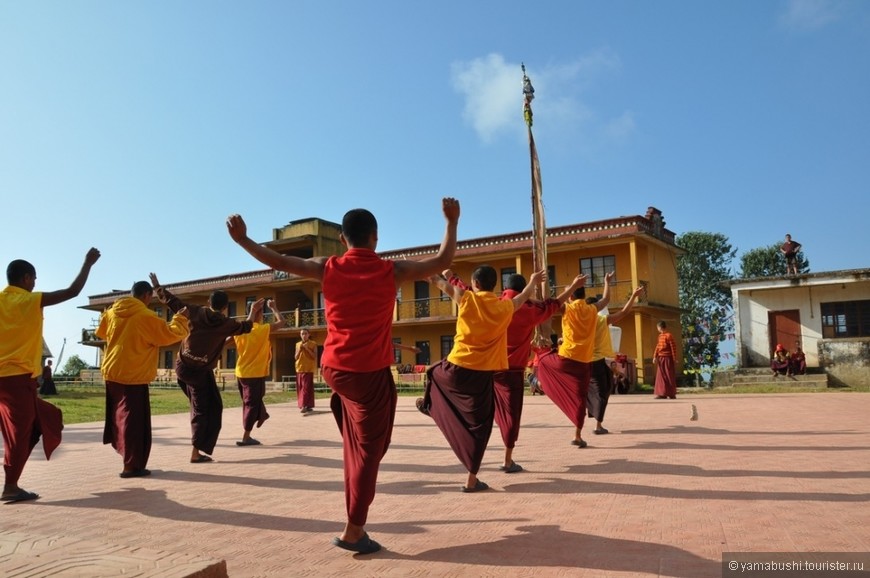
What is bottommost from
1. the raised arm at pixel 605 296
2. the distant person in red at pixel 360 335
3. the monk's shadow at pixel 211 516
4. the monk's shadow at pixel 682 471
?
the monk's shadow at pixel 211 516

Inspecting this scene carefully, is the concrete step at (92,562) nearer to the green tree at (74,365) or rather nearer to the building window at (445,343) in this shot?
the building window at (445,343)

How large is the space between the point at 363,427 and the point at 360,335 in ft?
1.71

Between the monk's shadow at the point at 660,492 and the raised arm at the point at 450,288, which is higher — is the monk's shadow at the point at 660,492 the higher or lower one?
the lower one

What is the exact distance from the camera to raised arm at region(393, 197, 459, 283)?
362 cm

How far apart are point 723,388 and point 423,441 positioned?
50.7 feet

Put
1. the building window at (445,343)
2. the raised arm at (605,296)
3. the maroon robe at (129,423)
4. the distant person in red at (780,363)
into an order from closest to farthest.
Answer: the maroon robe at (129,423)
the raised arm at (605,296)
the distant person in red at (780,363)
the building window at (445,343)

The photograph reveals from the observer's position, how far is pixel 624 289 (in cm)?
2517

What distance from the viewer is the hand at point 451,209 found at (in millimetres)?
3727

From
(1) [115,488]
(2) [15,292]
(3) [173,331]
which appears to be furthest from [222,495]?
(2) [15,292]

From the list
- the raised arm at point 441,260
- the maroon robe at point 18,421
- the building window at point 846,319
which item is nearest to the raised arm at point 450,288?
the raised arm at point 441,260

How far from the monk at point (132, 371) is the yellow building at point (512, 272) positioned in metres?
19.1

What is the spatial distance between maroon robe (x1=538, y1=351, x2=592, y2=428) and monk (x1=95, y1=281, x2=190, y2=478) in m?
4.13

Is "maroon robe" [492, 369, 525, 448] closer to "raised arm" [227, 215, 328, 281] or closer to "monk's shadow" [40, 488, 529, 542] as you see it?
"monk's shadow" [40, 488, 529, 542]

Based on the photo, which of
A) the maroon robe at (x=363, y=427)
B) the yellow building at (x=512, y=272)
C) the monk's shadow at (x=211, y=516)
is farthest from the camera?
the yellow building at (x=512, y=272)
